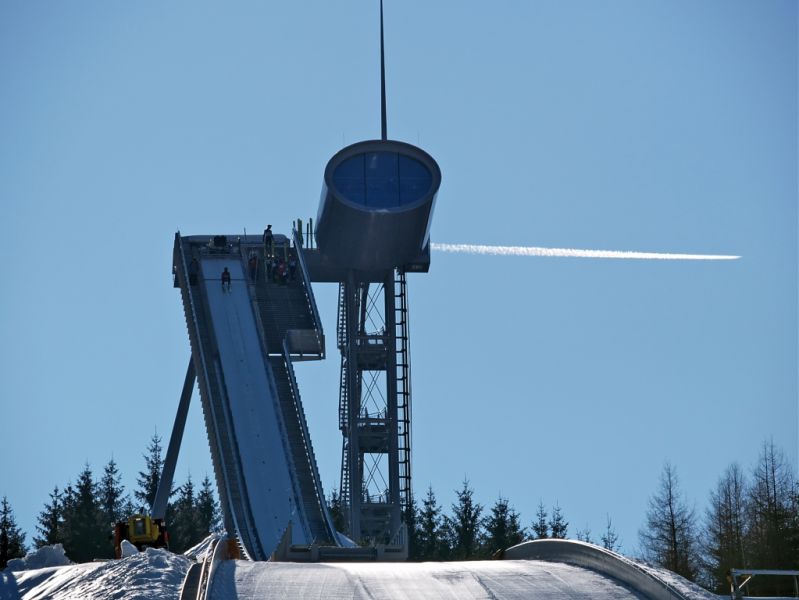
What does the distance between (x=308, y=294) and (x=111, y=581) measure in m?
30.8

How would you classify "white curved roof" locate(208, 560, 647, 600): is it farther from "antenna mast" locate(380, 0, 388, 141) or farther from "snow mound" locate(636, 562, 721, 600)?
"antenna mast" locate(380, 0, 388, 141)

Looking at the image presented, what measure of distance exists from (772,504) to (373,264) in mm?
16501

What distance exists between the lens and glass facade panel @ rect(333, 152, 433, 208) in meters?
50.3

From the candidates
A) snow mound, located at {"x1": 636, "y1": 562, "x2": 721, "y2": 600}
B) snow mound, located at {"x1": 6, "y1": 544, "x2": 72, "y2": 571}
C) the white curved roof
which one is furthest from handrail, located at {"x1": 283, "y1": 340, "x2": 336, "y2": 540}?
snow mound, located at {"x1": 636, "y1": 562, "x2": 721, "y2": 600}

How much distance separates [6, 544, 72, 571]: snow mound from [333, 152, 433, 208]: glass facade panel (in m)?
23.0

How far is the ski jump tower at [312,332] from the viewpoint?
45375 mm

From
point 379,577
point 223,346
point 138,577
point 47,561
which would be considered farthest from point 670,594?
point 223,346

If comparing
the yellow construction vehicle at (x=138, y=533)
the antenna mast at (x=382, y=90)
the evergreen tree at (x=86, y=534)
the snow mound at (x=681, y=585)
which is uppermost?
the antenna mast at (x=382, y=90)

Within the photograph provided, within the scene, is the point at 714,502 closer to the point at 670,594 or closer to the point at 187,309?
the point at 187,309

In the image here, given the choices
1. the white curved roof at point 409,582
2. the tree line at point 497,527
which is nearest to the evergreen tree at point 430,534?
the tree line at point 497,527

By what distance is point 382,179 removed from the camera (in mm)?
50781

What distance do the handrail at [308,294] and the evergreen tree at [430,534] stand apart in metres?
12.6

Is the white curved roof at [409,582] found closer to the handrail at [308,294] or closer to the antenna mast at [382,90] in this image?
the handrail at [308,294]

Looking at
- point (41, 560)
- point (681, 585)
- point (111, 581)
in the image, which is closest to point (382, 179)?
point (41, 560)
